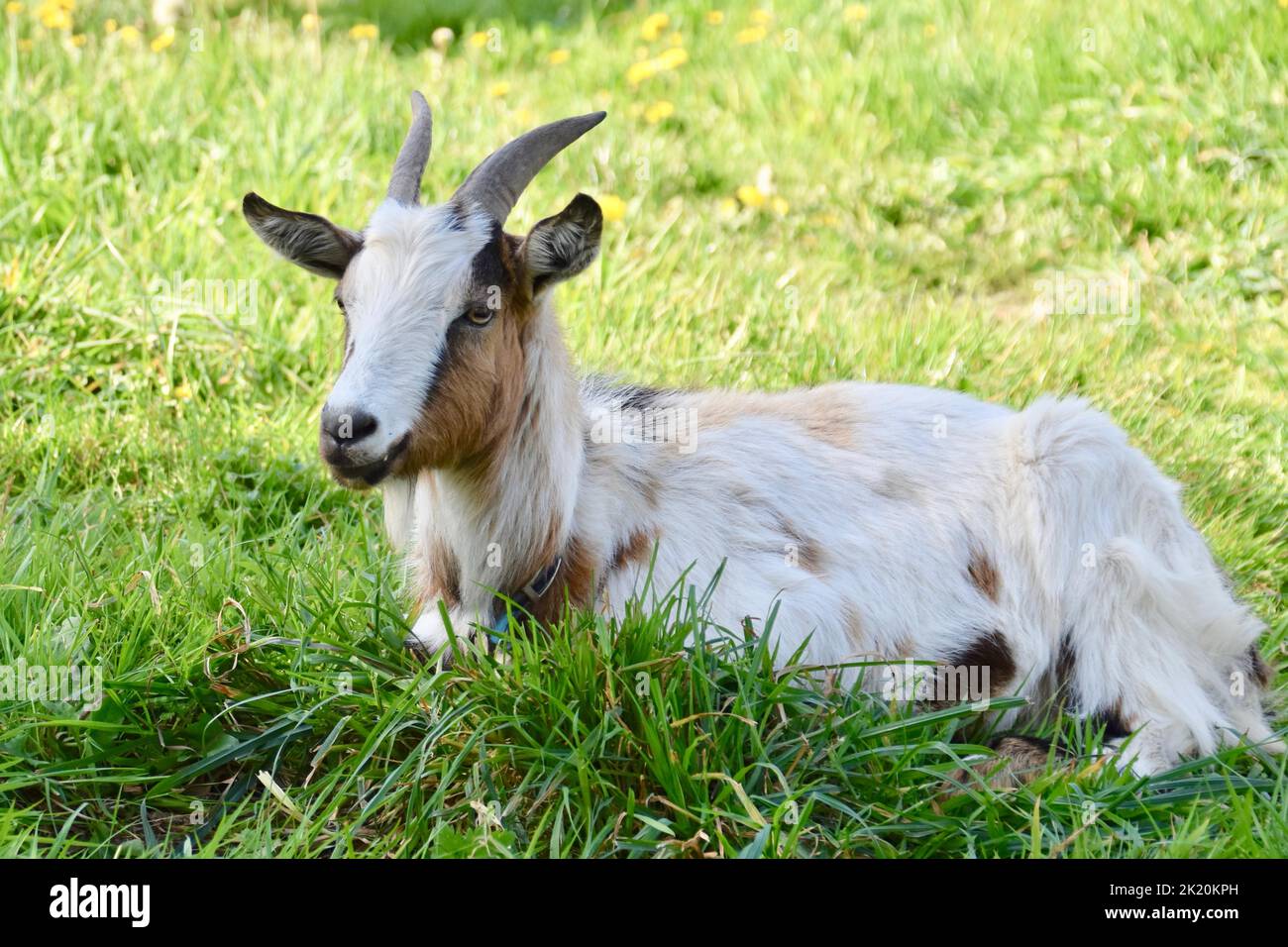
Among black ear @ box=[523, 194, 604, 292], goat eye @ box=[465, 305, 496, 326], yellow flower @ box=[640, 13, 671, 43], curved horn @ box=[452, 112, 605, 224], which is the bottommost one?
goat eye @ box=[465, 305, 496, 326]

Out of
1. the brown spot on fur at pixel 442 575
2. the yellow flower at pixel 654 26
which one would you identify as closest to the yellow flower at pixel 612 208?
the yellow flower at pixel 654 26

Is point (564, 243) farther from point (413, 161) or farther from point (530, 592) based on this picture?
point (530, 592)

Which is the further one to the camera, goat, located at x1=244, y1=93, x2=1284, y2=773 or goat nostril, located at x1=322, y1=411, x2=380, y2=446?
goat, located at x1=244, y1=93, x2=1284, y2=773

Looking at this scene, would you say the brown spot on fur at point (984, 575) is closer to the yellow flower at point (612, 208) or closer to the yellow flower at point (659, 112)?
the yellow flower at point (612, 208)

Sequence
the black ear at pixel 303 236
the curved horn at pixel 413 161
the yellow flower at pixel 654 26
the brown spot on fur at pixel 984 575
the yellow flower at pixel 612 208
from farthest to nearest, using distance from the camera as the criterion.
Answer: the yellow flower at pixel 654 26 → the yellow flower at pixel 612 208 → the brown spot on fur at pixel 984 575 → the curved horn at pixel 413 161 → the black ear at pixel 303 236

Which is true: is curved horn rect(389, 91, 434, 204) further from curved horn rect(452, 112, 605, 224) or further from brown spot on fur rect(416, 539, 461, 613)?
brown spot on fur rect(416, 539, 461, 613)

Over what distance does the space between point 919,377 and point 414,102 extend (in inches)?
101

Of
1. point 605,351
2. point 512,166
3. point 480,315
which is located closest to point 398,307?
point 480,315

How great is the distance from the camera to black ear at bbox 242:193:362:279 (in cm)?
394

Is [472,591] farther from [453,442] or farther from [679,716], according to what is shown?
[679,716]

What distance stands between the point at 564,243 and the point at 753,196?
13.2 ft

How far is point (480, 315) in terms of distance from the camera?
3842mm

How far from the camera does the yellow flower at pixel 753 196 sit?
7.73 meters

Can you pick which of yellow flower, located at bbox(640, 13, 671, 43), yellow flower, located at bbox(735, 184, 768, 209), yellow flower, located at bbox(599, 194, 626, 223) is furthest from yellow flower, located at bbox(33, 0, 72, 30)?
yellow flower, located at bbox(735, 184, 768, 209)
